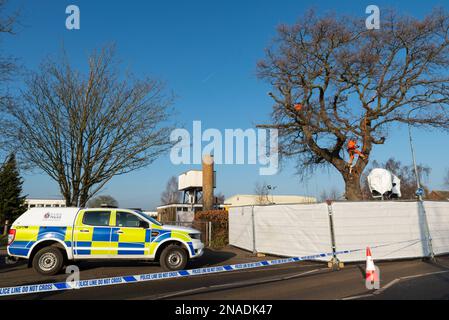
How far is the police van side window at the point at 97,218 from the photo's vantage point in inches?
380

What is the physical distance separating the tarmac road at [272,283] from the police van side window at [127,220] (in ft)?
4.35

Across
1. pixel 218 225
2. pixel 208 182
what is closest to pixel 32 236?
pixel 218 225

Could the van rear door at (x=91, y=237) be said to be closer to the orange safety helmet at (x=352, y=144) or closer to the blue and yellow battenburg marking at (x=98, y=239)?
the blue and yellow battenburg marking at (x=98, y=239)

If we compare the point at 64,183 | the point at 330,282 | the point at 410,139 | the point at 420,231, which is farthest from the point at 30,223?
the point at 410,139

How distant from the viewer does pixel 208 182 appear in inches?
1465

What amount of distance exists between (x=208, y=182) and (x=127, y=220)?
27.4 metres

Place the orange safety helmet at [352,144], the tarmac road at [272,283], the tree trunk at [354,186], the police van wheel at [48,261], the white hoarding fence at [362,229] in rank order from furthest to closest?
the tree trunk at [354,186] → the orange safety helmet at [352,144] → the white hoarding fence at [362,229] → the police van wheel at [48,261] → the tarmac road at [272,283]

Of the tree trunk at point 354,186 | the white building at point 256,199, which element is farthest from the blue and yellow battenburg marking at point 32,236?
the white building at point 256,199

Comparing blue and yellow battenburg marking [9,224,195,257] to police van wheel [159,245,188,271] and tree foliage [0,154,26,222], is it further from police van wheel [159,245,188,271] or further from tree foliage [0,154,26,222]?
tree foliage [0,154,26,222]

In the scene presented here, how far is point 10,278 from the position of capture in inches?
357

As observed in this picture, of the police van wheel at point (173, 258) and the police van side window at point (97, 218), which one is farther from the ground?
the police van side window at point (97, 218)

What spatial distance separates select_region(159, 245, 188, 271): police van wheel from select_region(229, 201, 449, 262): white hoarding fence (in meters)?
4.33

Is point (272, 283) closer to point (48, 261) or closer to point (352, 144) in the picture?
point (48, 261)
